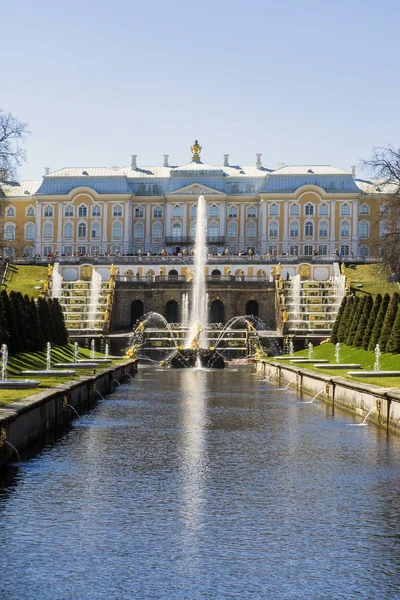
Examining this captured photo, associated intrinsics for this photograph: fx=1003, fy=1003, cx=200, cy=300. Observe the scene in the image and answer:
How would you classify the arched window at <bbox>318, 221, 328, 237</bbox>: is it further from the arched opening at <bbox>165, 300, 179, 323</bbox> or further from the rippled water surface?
the rippled water surface

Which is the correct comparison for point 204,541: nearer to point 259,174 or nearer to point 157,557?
point 157,557

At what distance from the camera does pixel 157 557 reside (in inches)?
387

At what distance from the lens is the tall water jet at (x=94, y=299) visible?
7256 cm

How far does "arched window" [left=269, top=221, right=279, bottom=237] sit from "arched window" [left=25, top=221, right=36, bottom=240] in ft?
89.7

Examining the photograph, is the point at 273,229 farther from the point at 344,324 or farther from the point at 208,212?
the point at 344,324

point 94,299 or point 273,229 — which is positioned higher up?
point 273,229

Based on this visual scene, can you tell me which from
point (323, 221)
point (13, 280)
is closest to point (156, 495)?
point (13, 280)

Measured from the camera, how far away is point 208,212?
11300cm

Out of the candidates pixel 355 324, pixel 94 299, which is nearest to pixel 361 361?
pixel 355 324

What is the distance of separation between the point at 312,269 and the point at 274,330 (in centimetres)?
1480

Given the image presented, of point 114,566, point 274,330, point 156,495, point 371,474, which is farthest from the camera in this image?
point 274,330

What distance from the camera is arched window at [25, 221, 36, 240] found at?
116m

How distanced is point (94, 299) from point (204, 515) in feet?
225

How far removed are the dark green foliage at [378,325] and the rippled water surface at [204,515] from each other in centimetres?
2079
